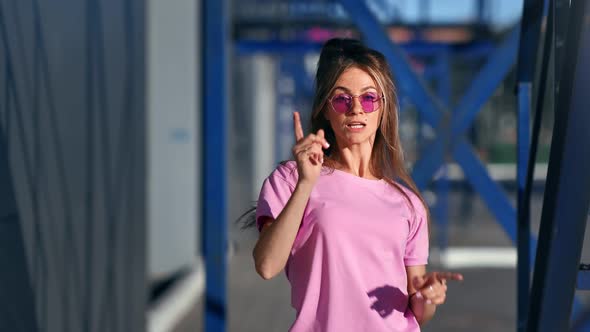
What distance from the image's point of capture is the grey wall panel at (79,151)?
112 inches

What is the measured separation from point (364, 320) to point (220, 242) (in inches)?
72.3

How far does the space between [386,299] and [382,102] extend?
468 millimetres

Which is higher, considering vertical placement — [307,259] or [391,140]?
[391,140]

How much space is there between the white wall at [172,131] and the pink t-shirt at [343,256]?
19.9ft

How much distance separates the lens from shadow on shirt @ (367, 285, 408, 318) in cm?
194

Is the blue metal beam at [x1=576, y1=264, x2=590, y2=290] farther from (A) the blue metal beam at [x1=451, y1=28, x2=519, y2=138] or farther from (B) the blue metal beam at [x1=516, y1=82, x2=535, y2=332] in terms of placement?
(A) the blue metal beam at [x1=451, y1=28, x2=519, y2=138]

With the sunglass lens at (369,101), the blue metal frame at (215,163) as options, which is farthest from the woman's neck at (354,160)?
the blue metal frame at (215,163)

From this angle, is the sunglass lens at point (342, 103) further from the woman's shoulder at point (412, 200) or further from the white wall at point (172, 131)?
the white wall at point (172, 131)

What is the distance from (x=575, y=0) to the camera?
1827 millimetres

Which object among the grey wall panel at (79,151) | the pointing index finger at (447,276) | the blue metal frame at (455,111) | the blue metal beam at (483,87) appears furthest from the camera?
the blue metal beam at (483,87)

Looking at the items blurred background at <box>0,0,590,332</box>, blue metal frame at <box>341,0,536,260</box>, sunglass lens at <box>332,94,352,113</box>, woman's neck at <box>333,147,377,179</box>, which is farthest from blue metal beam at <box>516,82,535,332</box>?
sunglass lens at <box>332,94,352,113</box>

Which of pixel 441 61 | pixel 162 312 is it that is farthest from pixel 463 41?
pixel 162 312

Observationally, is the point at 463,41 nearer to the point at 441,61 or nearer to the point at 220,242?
the point at 441,61

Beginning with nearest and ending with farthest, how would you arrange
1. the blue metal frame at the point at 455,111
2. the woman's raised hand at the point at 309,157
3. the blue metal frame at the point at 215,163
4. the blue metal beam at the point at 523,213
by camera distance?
1. the woman's raised hand at the point at 309,157
2. the blue metal beam at the point at 523,213
3. the blue metal frame at the point at 215,163
4. the blue metal frame at the point at 455,111
